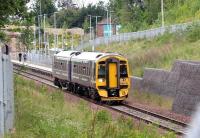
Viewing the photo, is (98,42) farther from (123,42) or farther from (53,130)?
(53,130)

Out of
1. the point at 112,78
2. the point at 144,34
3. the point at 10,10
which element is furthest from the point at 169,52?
the point at 10,10

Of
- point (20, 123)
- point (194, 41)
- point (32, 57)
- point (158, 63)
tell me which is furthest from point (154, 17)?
point (20, 123)

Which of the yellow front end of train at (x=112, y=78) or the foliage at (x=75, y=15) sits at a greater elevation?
the foliage at (x=75, y=15)

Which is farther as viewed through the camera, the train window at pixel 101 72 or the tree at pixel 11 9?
the train window at pixel 101 72

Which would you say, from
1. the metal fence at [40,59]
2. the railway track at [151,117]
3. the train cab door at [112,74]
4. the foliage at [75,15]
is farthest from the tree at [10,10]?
the foliage at [75,15]

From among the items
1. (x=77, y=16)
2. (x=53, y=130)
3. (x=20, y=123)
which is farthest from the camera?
(x=77, y=16)

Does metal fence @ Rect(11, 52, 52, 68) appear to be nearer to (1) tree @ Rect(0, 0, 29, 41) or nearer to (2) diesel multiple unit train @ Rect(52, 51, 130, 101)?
(2) diesel multiple unit train @ Rect(52, 51, 130, 101)

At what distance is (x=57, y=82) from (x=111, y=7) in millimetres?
89043

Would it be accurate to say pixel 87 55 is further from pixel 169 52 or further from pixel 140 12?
pixel 140 12

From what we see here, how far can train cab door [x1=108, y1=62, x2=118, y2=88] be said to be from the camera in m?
29.3

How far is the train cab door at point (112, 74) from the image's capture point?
29327mm

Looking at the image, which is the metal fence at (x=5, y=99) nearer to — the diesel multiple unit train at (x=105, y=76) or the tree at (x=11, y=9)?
the tree at (x=11, y=9)

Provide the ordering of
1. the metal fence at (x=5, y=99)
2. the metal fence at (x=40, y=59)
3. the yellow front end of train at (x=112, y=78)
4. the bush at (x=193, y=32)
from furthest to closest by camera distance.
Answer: the metal fence at (x=40, y=59), the bush at (x=193, y=32), the yellow front end of train at (x=112, y=78), the metal fence at (x=5, y=99)

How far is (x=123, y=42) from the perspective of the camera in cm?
7225
